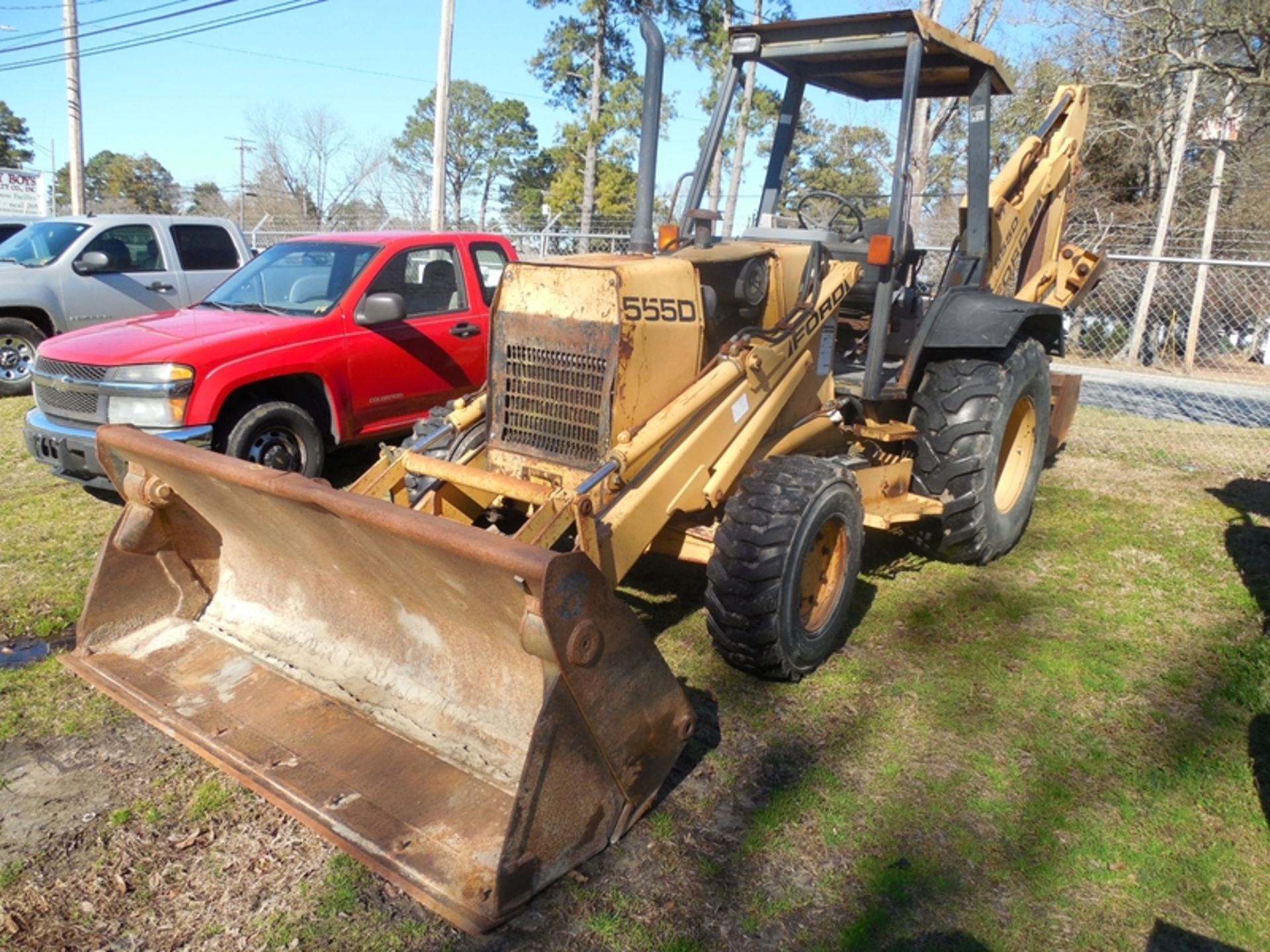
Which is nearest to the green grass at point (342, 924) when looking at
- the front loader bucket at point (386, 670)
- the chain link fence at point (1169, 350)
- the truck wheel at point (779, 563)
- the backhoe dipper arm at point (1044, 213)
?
the front loader bucket at point (386, 670)

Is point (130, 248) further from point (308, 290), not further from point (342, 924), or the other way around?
point (342, 924)

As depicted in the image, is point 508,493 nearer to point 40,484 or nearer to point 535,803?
point 535,803

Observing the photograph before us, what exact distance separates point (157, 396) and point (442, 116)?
11858mm

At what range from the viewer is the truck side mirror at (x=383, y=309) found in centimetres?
621

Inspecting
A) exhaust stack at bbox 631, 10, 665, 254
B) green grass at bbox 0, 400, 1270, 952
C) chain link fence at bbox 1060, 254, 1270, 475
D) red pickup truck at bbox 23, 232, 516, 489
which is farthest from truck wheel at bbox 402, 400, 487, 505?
chain link fence at bbox 1060, 254, 1270, 475

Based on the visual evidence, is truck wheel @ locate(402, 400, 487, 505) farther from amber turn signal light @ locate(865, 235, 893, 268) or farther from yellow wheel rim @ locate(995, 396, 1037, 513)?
yellow wheel rim @ locate(995, 396, 1037, 513)

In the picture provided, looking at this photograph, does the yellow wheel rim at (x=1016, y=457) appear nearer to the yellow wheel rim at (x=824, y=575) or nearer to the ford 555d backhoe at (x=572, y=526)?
the ford 555d backhoe at (x=572, y=526)

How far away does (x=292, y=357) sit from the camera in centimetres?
619

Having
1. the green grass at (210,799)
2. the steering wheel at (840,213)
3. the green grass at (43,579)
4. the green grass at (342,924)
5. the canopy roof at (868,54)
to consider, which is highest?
the canopy roof at (868,54)

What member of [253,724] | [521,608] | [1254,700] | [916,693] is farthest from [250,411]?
[1254,700]

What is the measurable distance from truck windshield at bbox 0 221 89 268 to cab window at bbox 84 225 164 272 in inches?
12.6

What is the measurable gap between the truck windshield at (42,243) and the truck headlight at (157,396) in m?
5.75

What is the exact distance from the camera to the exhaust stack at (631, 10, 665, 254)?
3.83m

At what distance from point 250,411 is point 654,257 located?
3.32m
